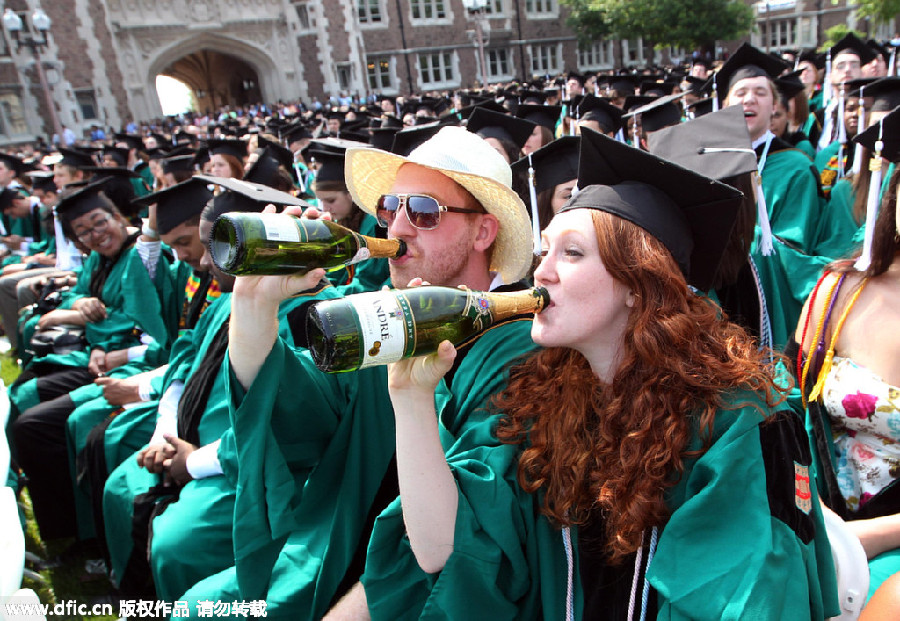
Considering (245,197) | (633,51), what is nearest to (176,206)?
(245,197)

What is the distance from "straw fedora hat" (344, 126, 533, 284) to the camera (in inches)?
90.2

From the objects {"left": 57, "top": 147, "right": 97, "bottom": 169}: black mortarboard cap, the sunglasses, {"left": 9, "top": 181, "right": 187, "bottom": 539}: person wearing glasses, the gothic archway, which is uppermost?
the gothic archway

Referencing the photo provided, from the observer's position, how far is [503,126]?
5.48 m

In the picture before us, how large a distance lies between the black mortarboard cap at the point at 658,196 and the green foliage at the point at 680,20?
3833 cm

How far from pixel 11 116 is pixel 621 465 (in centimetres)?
3678

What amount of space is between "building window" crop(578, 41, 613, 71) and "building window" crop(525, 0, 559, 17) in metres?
3.42

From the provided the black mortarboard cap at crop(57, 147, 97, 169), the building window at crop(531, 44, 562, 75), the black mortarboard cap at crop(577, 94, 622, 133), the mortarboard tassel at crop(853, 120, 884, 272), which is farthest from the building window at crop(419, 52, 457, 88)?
the mortarboard tassel at crop(853, 120, 884, 272)

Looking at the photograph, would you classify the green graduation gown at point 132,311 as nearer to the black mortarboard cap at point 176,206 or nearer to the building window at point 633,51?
the black mortarboard cap at point 176,206

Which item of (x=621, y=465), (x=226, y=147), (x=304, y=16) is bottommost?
(x=621, y=465)

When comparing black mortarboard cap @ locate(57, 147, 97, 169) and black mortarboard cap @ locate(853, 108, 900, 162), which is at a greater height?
black mortarboard cap @ locate(57, 147, 97, 169)

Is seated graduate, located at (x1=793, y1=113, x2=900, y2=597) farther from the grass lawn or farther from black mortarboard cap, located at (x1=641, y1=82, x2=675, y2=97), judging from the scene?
black mortarboard cap, located at (x1=641, y1=82, x2=675, y2=97)

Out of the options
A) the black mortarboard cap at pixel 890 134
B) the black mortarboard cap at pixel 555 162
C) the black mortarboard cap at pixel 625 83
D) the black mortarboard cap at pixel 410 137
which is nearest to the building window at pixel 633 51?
the black mortarboard cap at pixel 625 83

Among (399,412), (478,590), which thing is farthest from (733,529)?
(399,412)

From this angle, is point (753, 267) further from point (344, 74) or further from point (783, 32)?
point (783, 32)
